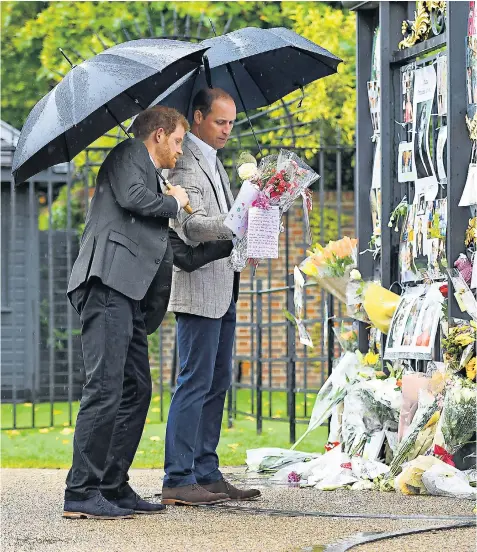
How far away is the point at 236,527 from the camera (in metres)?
4.94

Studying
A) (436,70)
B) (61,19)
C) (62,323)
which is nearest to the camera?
(436,70)

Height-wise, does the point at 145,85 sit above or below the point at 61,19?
below

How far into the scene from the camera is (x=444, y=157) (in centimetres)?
644

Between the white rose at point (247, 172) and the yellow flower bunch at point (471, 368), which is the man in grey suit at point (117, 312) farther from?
the yellow flower bunch at point (471, 368)

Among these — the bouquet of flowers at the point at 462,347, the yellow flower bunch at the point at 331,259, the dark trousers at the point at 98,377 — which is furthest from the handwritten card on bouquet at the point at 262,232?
the yellow flower bunch at the point at 331,259

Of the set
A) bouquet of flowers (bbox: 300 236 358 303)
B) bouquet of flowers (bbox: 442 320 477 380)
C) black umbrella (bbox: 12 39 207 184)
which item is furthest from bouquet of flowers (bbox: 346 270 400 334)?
black umbrella (bbox: 12 39 207 184)

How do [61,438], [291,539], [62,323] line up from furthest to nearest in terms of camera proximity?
[62,323], [61,438], [291,539]

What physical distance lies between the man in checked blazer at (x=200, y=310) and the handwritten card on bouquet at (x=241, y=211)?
0.04 meters

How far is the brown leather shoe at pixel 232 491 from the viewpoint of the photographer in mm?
5871

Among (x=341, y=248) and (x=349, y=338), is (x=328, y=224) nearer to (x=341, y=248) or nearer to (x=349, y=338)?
(x=349, y=338)

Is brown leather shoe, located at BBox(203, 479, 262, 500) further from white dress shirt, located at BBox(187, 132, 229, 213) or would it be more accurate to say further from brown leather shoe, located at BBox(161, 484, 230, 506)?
white dress shirt, located at BBox(187, 132, 229, 213)

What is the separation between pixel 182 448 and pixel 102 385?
2.31ft

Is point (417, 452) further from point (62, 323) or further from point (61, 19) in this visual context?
point (61, 19)

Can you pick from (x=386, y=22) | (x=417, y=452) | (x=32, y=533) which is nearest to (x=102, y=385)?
(x=32, y=533)
